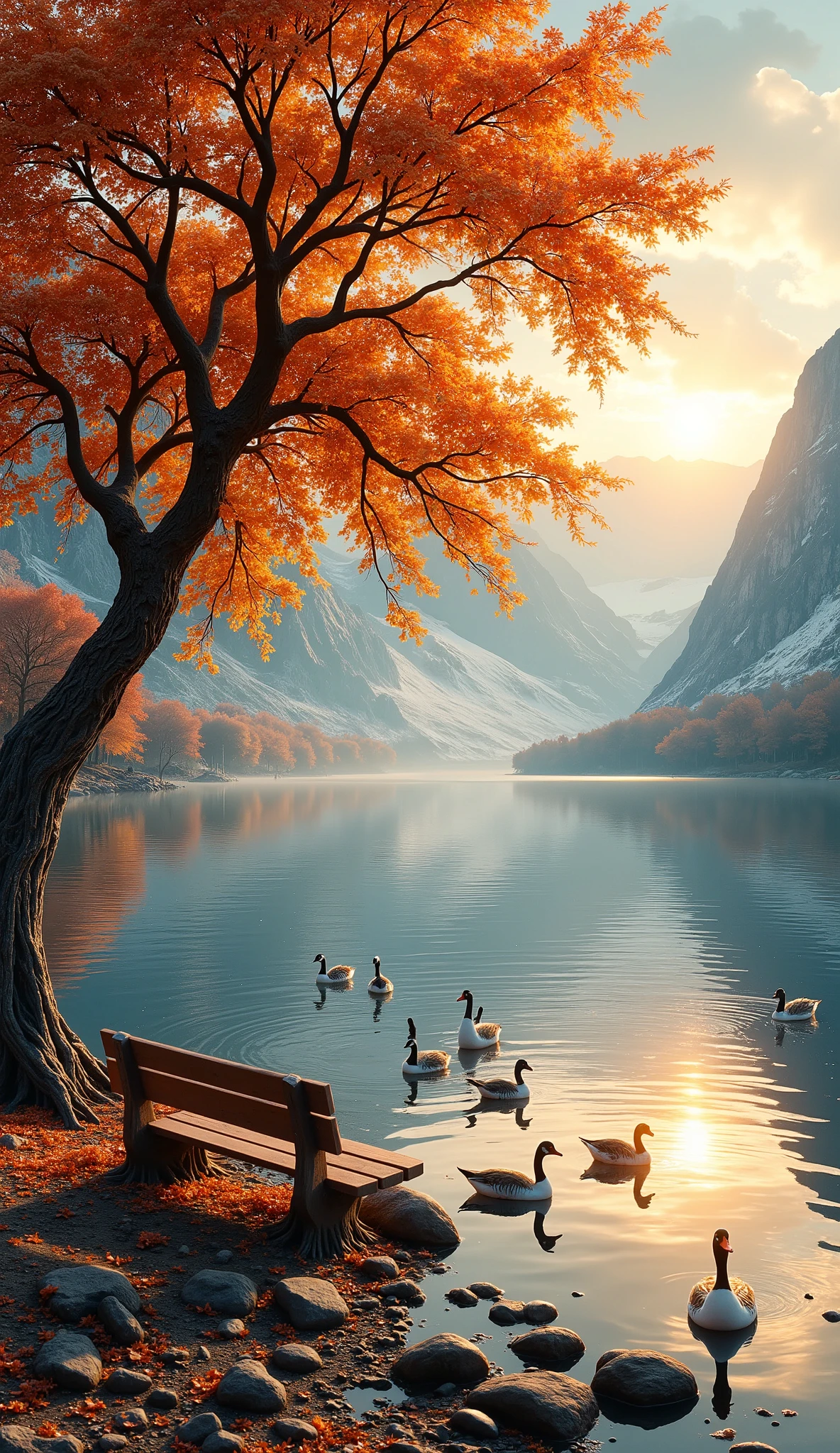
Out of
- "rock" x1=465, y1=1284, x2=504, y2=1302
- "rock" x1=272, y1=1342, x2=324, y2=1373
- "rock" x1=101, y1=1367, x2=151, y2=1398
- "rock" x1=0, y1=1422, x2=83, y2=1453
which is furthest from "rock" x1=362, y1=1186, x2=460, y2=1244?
"rock" x1=0, y1=1422, x2=83, y2=1453

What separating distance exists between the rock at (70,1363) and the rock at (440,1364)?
7.18 feet

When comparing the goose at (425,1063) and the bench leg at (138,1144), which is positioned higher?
the bench leg at (138,1144)

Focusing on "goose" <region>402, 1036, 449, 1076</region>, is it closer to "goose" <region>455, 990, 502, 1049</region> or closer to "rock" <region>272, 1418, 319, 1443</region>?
"goose" <region>455, 990, 502, 1049</region>

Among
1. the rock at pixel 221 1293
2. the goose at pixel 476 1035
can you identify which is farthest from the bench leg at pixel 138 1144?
the goose at pixel 476 1035

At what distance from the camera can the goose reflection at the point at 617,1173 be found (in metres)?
13.2

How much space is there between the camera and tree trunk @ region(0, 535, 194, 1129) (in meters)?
12.4

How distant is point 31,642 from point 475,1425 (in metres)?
101

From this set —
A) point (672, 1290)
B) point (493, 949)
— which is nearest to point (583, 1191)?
point (672, 1290)

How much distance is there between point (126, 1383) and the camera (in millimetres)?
7062

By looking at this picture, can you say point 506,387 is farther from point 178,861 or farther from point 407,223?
point 178,861

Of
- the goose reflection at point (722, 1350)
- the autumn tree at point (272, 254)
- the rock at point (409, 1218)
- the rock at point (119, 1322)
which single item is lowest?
the goose reflection at point (722, 1350)

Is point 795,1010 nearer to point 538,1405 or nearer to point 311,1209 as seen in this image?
point 311,1209

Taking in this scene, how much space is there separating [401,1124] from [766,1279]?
6447 mm

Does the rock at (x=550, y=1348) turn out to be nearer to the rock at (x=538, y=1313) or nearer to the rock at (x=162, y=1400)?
the rock at (x=538, y=1313)
